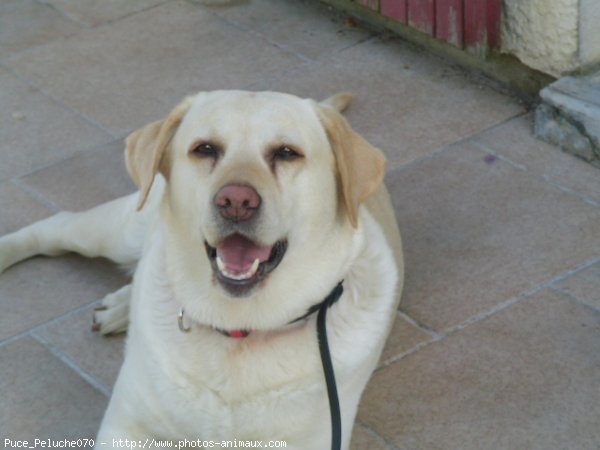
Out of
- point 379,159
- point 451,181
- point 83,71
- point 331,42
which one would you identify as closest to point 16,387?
point 379,159

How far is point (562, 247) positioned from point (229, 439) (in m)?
1.89

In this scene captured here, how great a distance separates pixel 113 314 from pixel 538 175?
82.8 inches

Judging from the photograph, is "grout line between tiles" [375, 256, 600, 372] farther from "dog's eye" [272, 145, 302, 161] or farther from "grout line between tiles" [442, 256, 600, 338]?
"dog's eye" [272, 145, 302, 161]

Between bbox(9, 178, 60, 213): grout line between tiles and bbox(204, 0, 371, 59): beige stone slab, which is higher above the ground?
bbox(9, 178, 60, 213): grout line between tiles

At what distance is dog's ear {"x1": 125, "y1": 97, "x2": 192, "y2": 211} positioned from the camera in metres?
3.31

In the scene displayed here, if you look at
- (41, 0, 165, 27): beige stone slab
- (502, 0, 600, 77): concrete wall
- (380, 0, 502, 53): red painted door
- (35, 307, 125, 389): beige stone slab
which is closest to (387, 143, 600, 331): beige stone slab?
(502, 0, 600, 77): concrete wall

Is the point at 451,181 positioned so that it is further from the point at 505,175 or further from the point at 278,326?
the point at 278,326

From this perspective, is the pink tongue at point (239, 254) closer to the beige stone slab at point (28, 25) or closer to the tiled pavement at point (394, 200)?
the tiled pavement at point (394, 200)

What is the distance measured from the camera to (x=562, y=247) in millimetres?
4660

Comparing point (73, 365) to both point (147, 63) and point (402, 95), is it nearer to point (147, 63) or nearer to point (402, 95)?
point (402, 95)

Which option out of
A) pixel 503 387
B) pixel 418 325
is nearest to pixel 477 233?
pixel 418 325

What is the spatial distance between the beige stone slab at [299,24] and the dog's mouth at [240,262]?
3274mm

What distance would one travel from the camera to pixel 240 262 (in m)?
3.16

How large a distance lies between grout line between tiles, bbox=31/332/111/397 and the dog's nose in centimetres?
122
